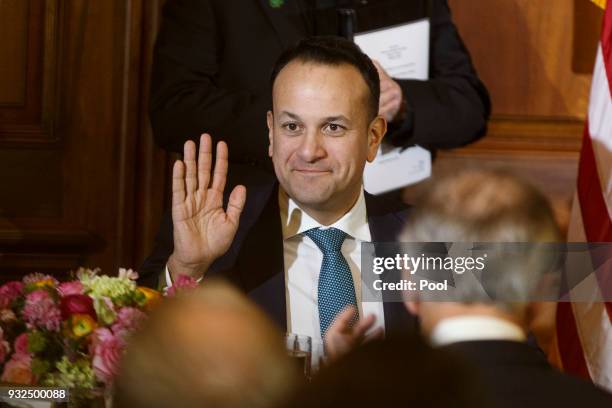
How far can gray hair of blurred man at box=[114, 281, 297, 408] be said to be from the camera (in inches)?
33.0

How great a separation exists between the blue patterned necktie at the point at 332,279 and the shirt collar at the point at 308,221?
0.03m

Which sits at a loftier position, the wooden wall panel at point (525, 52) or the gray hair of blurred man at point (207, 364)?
the wooden wall panel at point (525, 52)

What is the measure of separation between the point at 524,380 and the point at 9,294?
33.3 inches

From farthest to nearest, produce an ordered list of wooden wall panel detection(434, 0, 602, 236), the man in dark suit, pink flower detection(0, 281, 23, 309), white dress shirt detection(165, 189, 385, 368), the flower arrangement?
wooden wall panel detection(434, 0, 602, 236)
white dress shirt detection(165, 189, 385, 368)
pink flower detection(0, 281, 23, 309)
the flower arrangement
the man in dark suit

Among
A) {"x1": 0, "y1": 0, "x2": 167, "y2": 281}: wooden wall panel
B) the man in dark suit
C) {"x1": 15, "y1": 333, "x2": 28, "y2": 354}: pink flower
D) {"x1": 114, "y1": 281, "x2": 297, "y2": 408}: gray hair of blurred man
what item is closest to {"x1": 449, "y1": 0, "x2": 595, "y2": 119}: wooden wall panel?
{"x1": 0, "y1": 0, "x2": 167, "y2": 281}: wooden wall panel

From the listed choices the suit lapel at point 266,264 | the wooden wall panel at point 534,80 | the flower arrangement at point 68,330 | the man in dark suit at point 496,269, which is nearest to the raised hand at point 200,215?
the suit lapel at point 266,264

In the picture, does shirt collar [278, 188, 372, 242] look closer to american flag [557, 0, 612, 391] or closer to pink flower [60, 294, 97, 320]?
pink flower [60, 294, 97, 320]

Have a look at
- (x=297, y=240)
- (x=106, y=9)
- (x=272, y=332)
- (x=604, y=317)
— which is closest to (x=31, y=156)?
(x=106, y=9)

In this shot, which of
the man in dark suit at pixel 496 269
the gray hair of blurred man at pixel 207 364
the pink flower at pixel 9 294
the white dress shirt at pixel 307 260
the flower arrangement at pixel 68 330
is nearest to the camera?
the gray hair of blurred man at pixel 207 364

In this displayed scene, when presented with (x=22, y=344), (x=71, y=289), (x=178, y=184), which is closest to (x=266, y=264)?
(x=178, y=184)

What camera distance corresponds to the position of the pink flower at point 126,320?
1.61 metres

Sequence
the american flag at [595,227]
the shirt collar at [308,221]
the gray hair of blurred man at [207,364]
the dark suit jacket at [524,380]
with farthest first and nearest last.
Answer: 1. the american flag at [595,227]
2. the shirt collar at [308,221]
3. the dark suit jacket at [524,380]
4. the gray hair of blurred man at [207,364]

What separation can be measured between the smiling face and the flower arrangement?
2.15 ft

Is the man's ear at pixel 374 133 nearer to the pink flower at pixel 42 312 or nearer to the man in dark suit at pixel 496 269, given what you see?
the man in dark suit at pixel 496 269
